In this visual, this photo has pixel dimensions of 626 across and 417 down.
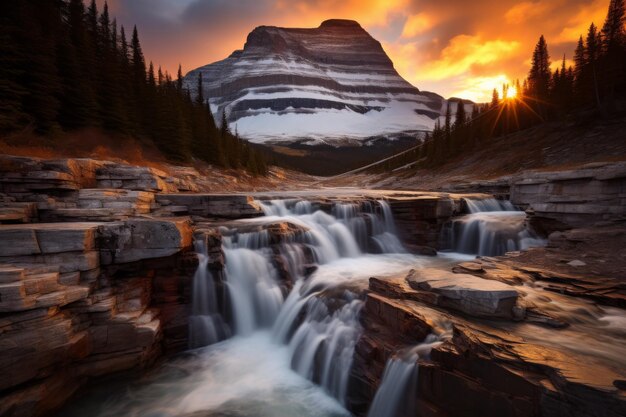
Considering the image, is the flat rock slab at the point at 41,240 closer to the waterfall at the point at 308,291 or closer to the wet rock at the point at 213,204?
the waterfall at the point at 308,291

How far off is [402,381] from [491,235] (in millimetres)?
12866

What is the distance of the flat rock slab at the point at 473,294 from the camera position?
21.4 ft

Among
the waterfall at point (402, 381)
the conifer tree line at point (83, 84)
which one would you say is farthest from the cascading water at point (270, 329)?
the conifer tree line at point (83, 84)

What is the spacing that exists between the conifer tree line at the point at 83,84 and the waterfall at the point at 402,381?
1065 inches

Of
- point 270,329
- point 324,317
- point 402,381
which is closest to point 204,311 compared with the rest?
point 270,329

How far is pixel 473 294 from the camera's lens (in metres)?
6.81

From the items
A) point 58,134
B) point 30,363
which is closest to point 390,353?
point 30,363

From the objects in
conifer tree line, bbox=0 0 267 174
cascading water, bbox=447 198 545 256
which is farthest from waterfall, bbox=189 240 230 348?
conifer tree line, bbox=0 0 267 174

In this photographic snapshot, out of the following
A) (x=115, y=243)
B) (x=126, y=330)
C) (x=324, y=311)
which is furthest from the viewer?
(x=324, y=311)

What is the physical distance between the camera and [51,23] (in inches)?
1170

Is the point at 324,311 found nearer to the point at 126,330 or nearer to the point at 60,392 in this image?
the point at 126,330

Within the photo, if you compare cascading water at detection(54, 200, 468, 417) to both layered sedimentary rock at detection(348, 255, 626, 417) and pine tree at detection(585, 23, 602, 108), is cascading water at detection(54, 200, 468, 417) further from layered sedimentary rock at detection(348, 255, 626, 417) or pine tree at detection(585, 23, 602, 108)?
pine tree at detection(585, 23, 602, 108)

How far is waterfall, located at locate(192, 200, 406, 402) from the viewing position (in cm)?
866

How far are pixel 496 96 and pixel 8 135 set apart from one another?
94.4 meters
